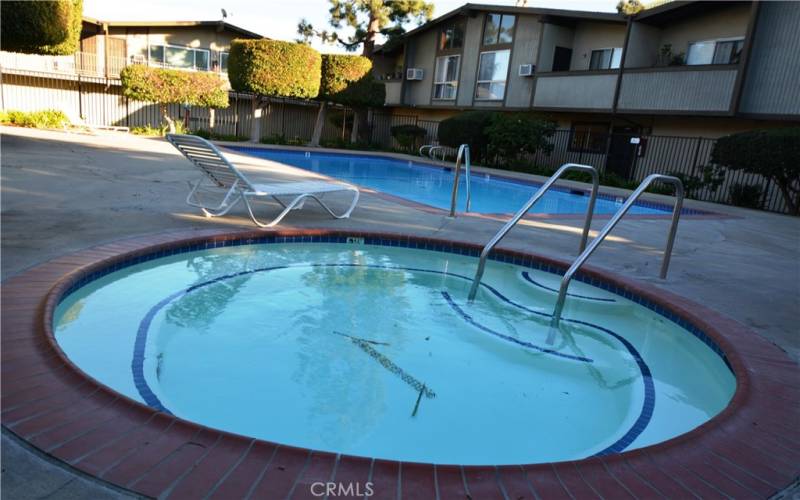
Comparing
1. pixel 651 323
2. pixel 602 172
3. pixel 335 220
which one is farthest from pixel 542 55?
pixel 651 323

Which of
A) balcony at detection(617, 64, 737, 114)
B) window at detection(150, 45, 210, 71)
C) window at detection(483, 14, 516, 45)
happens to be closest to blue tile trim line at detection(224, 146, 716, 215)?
balcony at detection(617, 64, 737, 114)

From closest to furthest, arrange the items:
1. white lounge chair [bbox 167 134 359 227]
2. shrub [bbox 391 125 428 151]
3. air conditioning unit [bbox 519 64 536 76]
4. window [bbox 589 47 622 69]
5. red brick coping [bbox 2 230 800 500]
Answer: red brick coping [bbox 2 230 800 500]
white lounge chair [bbox 167 134 359 227]
window [bbox 589 47 622 69]
air conditioning unit [bbox 519 64 536 76]
shrub [bbox 391 125 428 151]

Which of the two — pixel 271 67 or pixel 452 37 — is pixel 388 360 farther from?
pixel 452 37

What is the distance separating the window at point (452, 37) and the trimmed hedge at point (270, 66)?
268 inches

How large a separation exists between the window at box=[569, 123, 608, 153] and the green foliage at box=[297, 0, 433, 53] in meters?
11.5

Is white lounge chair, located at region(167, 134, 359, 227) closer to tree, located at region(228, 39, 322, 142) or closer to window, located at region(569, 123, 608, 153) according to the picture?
window, located at region(569, 123, 608, 153)

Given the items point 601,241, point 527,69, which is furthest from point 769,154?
point 527,69

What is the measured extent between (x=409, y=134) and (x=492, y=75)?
4.46 meters

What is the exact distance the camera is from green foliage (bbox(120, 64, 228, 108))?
19484 mm

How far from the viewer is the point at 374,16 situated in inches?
1046

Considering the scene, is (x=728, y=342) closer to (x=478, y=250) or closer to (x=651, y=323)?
(x=651, y=323)

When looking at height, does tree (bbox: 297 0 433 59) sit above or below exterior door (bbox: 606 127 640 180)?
above

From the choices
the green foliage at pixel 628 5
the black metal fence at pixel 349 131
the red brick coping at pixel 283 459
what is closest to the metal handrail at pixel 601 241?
the red brick coping at pixel 283 459

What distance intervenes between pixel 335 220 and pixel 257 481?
508 centimetres
